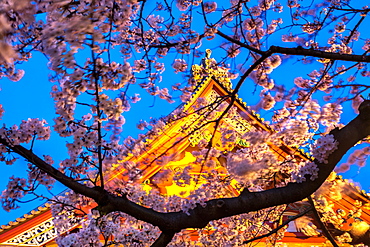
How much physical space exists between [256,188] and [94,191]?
128 inches

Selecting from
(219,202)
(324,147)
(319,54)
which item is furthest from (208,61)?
(219,202)

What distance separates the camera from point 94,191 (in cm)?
305

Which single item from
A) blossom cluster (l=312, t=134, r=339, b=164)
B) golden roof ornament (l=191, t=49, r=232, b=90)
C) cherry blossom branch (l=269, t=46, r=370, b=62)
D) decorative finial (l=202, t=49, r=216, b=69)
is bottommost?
blossom cluster (l=312, t=134, r=339, b=164)

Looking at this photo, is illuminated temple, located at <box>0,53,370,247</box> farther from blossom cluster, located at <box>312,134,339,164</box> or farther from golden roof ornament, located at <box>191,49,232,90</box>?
blossom cluster, located at <box>312,134,339,164</box>

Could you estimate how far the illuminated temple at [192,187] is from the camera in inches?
249

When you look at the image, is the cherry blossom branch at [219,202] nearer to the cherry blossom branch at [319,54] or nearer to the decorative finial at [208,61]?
the cherry blossom branch at [319,54]

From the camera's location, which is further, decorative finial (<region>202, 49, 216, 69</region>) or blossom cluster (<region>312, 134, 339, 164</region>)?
decorative finial (<region>202, 49, 216, 69</region>)

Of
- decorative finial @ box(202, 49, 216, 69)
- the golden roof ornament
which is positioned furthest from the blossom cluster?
decorative finial @ box(202, 49, 216, 69)

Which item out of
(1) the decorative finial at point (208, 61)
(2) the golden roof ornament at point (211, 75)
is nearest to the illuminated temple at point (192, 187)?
(2) the golden roof ornament at point (211, 75)

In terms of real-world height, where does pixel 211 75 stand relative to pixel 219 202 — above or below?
above

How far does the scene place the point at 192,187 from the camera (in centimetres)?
703

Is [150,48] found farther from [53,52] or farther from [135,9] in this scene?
[53,52]

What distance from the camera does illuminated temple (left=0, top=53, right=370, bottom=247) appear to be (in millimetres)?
6328

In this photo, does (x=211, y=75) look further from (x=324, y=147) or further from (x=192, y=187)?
(x=324, y=147)
